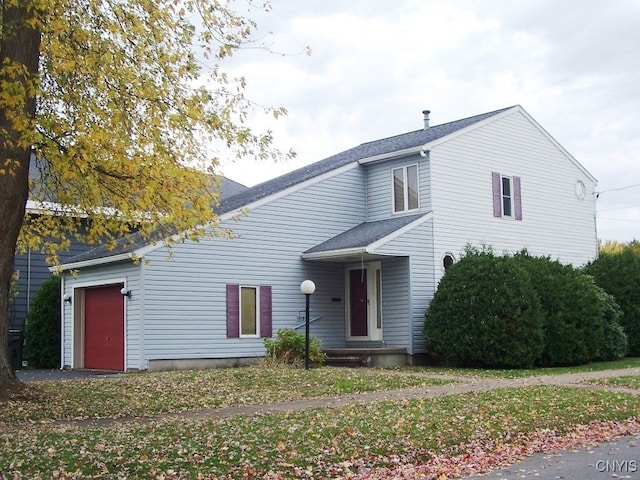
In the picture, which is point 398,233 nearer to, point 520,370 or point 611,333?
point 520,370

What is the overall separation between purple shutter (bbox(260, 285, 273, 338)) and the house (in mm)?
37

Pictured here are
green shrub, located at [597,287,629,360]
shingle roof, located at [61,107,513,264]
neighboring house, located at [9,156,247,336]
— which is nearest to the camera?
shingle roof, located at [61,107,513,264]

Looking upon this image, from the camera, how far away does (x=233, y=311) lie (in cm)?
2008

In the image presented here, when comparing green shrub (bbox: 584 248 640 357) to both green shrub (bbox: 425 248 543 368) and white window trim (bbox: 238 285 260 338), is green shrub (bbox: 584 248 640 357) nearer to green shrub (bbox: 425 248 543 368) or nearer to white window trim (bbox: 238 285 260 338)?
green shrub (bbox: 425 248 543 368)

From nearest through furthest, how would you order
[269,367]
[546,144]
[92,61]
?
[92,61], [269,367], [546,144]

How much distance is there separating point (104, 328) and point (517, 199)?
12760mm

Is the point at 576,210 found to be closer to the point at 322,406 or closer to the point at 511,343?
the point at 511,343

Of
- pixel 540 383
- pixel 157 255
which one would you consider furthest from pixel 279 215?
pixel 540 383

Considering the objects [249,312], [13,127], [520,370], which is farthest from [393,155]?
[13,127]

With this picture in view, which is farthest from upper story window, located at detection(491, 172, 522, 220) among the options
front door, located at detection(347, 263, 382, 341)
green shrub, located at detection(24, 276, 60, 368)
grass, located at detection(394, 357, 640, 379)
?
green shrub, located at detection(24, 276, 60, 368)

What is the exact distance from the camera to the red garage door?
65.3 ft

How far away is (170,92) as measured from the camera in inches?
473

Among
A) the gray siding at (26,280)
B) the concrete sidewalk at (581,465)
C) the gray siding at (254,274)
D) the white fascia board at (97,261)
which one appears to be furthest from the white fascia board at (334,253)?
the concrete sidewalk at (581,465)

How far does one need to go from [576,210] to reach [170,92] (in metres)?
18.3
